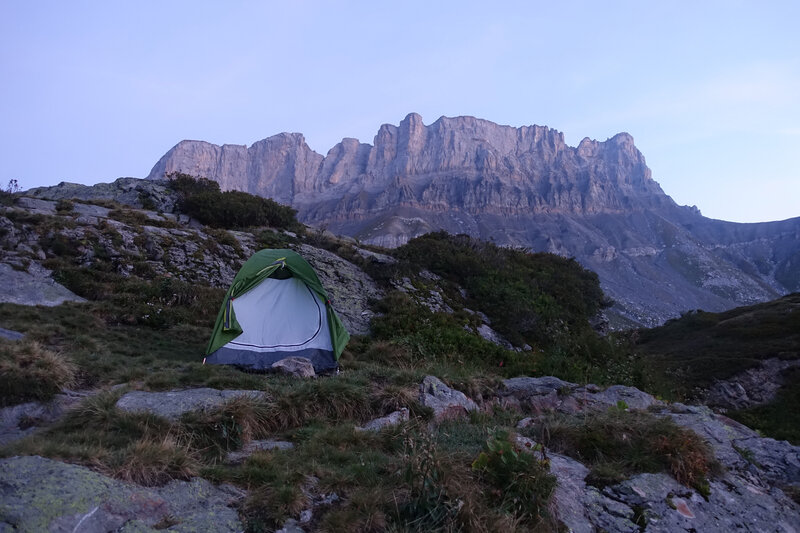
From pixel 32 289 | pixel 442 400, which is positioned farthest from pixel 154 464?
pixel 32 289

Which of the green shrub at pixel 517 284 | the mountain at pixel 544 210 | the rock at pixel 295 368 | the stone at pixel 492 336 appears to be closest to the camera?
the rock at pixel 295 368

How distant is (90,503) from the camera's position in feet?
11.6

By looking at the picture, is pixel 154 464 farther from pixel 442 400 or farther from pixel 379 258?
pixel 379 258

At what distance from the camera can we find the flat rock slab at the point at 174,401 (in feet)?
19.8

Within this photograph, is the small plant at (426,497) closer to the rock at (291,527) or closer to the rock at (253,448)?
the rock at (291,527)

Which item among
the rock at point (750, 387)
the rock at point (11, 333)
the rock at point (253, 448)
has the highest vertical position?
the rock at point (11, 333)

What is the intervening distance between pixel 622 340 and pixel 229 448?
14.0 metres

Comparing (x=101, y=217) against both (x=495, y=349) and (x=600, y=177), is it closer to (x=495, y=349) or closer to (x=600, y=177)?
(x=495, y=349)

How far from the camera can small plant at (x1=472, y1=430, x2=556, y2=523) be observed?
4281 millimetres

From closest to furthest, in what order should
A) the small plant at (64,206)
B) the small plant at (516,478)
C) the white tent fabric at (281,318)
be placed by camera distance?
the small plant at (516,478), the white tent fabric at (281,318), the small plant at (64,206)

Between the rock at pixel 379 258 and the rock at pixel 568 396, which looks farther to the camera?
the rock at pixel 379 258

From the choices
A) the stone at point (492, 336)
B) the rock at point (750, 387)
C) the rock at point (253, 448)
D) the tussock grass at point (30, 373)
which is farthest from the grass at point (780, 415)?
the tussock grass at point (30, 373)

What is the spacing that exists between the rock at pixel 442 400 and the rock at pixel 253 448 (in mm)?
2300

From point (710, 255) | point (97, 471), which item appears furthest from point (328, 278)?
point (710, 255)
